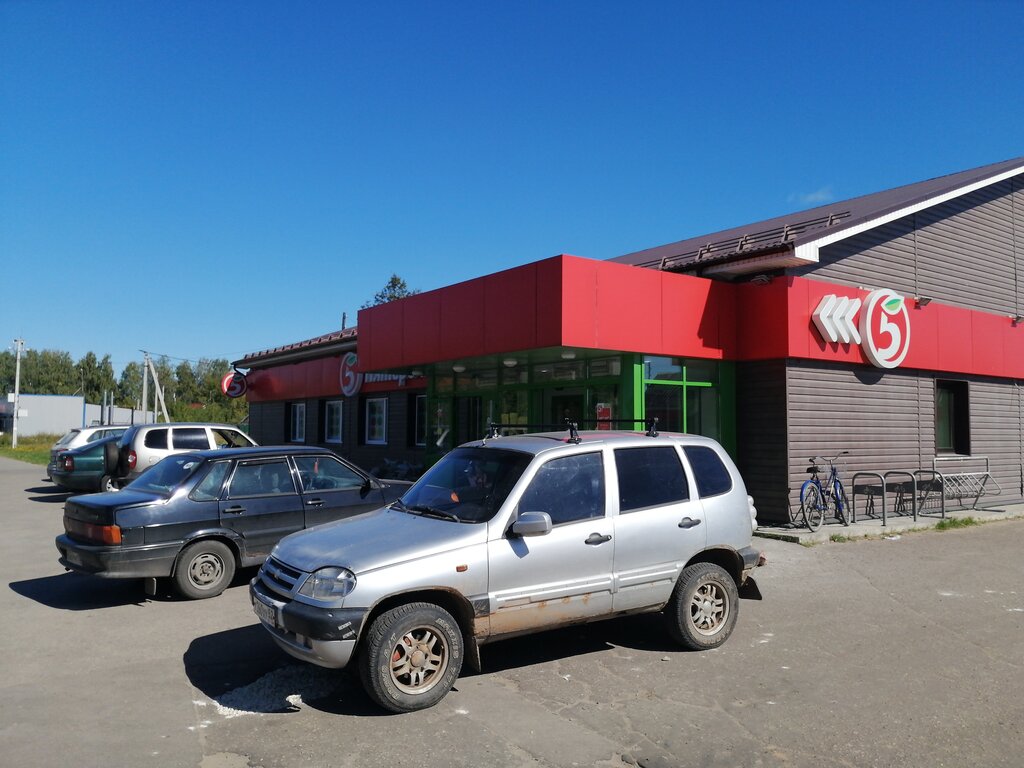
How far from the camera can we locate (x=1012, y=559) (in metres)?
10.5

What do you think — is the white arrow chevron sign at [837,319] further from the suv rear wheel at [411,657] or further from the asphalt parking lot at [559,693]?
the suv rear wheel at [411,657]

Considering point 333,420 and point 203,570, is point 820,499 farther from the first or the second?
point 333,420

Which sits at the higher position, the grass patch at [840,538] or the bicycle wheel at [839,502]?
the bicycle wheel at [839,502]

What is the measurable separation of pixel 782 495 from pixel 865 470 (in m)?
2.42

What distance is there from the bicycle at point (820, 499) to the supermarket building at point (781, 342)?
0.38 metres

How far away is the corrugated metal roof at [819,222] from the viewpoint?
12789 millimetres

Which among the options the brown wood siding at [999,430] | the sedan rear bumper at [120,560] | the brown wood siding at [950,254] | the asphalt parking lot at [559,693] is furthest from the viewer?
the brown wood siding at [999,430]

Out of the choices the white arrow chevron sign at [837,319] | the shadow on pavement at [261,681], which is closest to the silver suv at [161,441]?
the shadow on pavement at [261,681]

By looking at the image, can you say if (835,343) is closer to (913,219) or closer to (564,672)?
(913,219)

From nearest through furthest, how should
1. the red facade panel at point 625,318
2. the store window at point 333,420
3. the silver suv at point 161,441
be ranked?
the red facade panel at point 625,318, the silver suv at point 161,441, the store window at point 333,420

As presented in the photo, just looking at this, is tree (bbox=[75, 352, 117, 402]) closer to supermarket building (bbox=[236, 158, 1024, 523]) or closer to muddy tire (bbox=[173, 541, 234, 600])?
supermarket building (bbox=[236, 158, 1024, 523])

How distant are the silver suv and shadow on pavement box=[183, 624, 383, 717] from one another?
25.3 feet

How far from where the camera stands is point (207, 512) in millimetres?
7969

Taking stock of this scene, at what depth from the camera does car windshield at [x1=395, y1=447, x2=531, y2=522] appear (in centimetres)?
554
